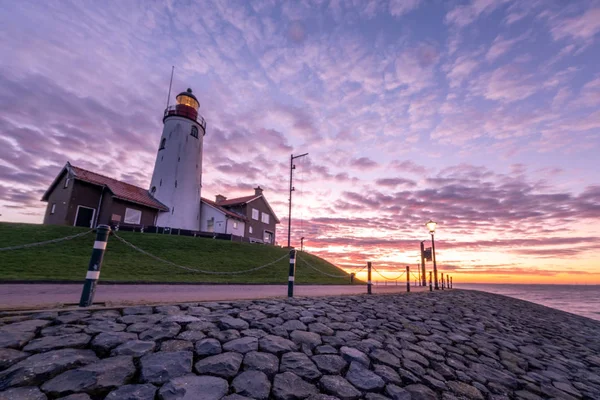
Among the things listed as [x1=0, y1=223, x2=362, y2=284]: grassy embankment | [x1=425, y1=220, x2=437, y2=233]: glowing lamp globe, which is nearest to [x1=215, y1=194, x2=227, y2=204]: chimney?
[x1=0, y1=223, x2=362, y2=284]: grassy embankment

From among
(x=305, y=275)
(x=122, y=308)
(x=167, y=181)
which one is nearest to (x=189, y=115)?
(x=167, y=181)

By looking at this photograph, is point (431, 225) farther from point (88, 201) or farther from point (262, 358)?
point (88, 201)

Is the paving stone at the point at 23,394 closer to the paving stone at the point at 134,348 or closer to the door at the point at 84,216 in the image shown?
the paving stone at the point at 134,348

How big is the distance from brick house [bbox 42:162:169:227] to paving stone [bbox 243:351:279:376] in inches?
961

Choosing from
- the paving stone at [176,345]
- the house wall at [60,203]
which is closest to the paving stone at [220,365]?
the paving stone at [176,345]

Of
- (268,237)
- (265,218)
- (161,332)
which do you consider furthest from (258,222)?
(161,332)

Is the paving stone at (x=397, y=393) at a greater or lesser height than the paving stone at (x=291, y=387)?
lesser

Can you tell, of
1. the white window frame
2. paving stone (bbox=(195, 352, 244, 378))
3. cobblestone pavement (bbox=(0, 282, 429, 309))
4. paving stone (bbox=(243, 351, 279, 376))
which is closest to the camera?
paving stone (bbox=(195, 352, 244, 378))

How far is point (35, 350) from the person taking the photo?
2.71 meters

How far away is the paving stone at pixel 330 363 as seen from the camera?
11.0 ft

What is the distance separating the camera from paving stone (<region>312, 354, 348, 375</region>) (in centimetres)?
335

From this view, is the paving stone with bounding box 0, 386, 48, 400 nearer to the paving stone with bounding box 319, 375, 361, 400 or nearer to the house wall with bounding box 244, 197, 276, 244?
the paving stone with bounding box 319, 375, 361, 400

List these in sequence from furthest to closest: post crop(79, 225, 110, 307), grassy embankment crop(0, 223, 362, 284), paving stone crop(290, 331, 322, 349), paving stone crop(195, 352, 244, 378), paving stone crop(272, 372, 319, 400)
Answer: grassy embankment crop(0, 223, 362, 284), post crop(79, 225, 110, 307), paving stone crop(290, 331, 322, 349), paving stone crop(195, 352, 244, 378), paving stone crop(272, 372, 319, 400)

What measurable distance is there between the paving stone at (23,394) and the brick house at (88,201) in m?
24.4
